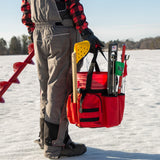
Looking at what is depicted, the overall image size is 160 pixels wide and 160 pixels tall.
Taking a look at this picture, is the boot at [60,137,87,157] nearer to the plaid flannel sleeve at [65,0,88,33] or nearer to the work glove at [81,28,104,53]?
the work glove at [81,28,104,53]

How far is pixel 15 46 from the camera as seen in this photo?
54.2 meters

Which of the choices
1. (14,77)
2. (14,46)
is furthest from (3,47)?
(14,77)

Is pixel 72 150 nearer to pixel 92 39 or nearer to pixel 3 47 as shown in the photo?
pixel 92 39

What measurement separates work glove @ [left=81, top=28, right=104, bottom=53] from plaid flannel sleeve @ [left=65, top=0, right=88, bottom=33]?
4 centimetres

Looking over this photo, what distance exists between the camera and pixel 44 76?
7.23 feet

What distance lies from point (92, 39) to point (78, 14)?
260 mm

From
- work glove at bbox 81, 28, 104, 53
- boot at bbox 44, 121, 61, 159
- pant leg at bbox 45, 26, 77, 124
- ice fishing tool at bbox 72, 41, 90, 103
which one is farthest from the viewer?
boot at bbox 44, 121, 61, 159

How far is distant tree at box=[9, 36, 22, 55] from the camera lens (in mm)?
53156

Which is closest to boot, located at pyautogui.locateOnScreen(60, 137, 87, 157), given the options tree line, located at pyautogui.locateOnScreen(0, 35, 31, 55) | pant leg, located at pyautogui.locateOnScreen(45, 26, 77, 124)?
pant leg, located at pyautogui.locateOnScreen(45, 26, 77, 124)

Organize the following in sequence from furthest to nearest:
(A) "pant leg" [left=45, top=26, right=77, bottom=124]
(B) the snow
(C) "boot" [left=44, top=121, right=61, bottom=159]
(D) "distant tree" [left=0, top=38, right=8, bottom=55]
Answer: (D) "distant tree" [left=0, top=38, right=8, bottom=55] < (B) the snow < (C) "boot" [left=44, top=121, right=61, bottom=159] < (A) "pant leg" [left=45, top=26, right=77, bottom=124]

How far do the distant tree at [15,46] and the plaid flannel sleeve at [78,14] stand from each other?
5311 centimetres

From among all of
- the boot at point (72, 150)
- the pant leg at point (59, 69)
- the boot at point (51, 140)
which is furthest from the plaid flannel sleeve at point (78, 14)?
the boot at point (72, 150)

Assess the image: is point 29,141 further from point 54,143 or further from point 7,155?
point 54,143

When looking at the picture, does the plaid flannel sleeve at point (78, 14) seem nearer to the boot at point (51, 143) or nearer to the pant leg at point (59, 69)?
the pant leg at point (59, 69)
